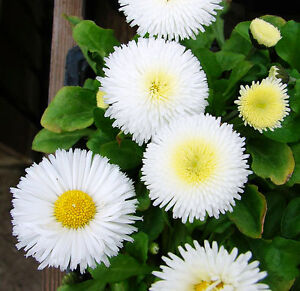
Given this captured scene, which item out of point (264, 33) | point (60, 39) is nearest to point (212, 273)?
point (264, 33)

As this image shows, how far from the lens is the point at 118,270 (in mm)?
567

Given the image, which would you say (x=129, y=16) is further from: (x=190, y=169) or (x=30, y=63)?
(x=30, y=63)

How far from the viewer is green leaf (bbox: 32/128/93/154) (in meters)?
0.68

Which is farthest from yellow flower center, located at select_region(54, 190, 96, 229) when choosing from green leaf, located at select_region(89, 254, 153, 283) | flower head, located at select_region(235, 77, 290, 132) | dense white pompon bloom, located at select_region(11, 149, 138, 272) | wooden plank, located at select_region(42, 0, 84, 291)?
wooden plank, located at select_region(42, 0, 84, 291)

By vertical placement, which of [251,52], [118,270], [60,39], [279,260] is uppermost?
[251,52]

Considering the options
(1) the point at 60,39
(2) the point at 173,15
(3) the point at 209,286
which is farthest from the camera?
(1) the point at 60,39

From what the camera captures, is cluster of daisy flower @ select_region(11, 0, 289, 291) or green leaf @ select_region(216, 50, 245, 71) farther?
green leaf @ select_region(216, 50, 245, 71)

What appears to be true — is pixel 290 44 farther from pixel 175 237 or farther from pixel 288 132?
pixel 175 237

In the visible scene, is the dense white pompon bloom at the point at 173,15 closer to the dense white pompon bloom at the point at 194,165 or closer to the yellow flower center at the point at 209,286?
the dense white pompon bloom at the point at 194,165

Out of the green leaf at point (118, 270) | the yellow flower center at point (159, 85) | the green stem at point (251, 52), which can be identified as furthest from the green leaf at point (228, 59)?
the green leaf at point (118, 270)

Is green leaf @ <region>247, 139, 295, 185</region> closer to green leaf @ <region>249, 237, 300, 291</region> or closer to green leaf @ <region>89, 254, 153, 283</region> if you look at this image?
green leaf @ <region>249, 237, 300, 291</region>

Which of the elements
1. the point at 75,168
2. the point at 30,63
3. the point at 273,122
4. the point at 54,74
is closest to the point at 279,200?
the point at 273,122

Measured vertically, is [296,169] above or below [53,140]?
above

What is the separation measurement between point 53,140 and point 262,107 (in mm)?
364
